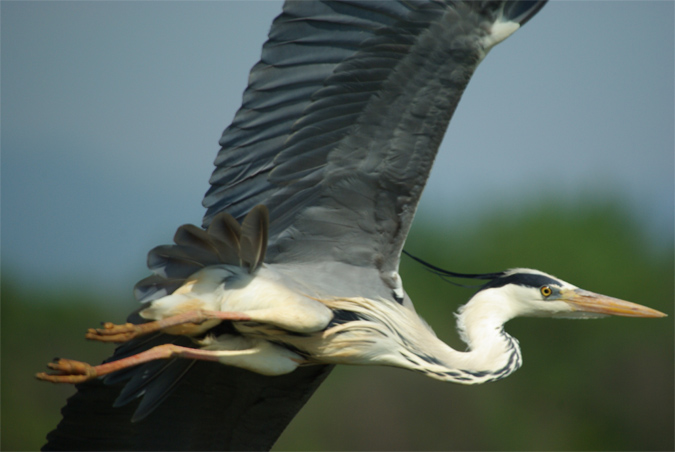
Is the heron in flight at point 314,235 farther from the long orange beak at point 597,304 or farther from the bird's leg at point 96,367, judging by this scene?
the long orange beak at point 597,304

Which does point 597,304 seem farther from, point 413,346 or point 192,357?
point 192,357

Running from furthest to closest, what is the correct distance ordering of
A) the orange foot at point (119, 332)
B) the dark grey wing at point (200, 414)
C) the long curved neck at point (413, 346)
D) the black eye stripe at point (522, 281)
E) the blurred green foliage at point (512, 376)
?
the blurred green foliage at point (512, 376) < the black eye stripe at point (522, 281) < the dark grey wing at point (200, 414) < the long curved neck at point (413, 346) < the orange foot at point (119, 332)

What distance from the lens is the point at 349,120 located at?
13.3 feet

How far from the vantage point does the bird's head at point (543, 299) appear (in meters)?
4.87

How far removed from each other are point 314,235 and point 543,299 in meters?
1.49

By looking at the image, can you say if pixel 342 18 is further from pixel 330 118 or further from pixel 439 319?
pixel 439 319

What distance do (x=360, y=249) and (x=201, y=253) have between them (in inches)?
35.2

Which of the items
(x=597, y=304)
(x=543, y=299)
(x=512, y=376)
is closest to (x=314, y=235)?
(x=543, y=299)

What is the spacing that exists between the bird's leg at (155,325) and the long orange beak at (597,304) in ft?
6.84

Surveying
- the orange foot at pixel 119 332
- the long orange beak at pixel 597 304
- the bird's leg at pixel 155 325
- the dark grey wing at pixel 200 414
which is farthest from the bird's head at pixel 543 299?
the orange foot at pixel 119 332

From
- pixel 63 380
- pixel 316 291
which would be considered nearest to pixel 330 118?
pixel 316 291

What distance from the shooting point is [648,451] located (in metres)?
22.5

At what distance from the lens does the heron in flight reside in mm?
3836

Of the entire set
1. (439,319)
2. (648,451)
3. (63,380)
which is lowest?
(648,451)
